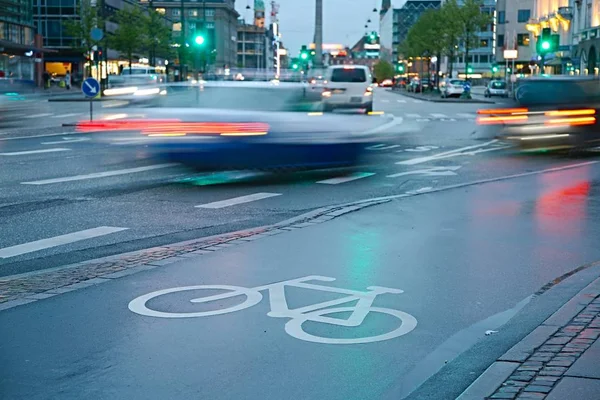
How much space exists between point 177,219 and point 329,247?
2774 millimetres

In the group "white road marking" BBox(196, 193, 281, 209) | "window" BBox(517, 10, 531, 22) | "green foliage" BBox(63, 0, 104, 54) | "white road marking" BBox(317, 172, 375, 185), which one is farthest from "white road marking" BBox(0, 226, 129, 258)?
"window" BBox(517, 10, 531, 22)

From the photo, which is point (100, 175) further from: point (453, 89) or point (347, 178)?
point (453, 89)

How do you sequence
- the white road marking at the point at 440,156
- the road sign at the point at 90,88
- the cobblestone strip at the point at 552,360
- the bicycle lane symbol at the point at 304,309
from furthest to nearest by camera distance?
the road sign at the point at 90,88 < the white road marking at the point at 440,156 < the bicycle lane symbol at the point at 304,309 < the cobblestone strip at the point at 552,360

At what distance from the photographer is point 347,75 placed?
3994 centimetres

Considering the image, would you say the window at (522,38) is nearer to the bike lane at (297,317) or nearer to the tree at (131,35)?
the tree at (131,35)

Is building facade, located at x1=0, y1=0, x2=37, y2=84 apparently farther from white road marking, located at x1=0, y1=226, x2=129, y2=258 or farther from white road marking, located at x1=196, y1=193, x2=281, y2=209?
white road marking, located at x1=0, y1=226, x2=129, y2=258

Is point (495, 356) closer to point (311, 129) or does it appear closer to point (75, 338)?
point (75, 338)

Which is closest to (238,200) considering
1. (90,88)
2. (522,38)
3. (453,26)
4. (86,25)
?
(90,88)

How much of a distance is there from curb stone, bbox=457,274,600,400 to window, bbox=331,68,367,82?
108 ft

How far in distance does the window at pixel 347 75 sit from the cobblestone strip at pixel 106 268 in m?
28.4

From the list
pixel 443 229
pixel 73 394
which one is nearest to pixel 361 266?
pixel 443 229

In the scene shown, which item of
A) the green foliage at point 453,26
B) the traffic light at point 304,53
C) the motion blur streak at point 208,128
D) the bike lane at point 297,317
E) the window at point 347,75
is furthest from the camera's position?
the green foliage at point 453,26

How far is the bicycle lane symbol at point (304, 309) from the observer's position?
6898 millimetres

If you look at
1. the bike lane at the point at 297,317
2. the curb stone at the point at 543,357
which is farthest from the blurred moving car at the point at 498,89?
the curb stone at the point at 543,357
